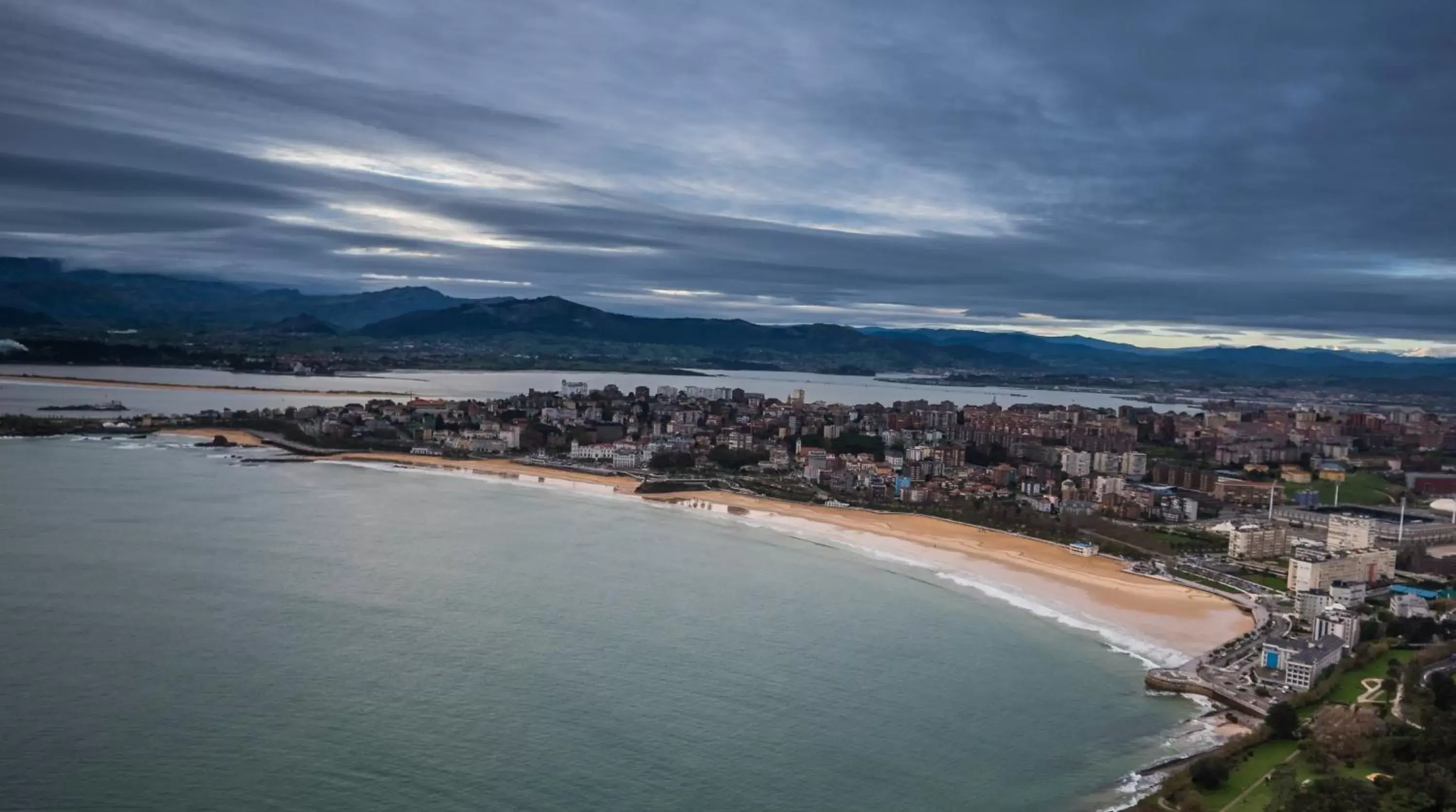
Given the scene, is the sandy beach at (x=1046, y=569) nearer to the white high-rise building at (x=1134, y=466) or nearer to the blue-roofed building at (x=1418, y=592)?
the blue-roofed building at (x=1418, y=592)

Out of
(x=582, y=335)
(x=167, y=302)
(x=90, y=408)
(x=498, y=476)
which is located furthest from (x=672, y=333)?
(x=498, y=476)

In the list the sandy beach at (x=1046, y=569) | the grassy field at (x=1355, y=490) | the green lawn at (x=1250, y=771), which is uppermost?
the grassy field at (x=1355, y=490)

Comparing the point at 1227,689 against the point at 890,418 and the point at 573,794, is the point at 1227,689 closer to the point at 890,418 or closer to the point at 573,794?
the point at 573,794

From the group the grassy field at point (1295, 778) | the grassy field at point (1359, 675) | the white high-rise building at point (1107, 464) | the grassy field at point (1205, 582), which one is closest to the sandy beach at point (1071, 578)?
the grassy field at point (1205, 582)

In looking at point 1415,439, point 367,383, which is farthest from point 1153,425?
point 367,383

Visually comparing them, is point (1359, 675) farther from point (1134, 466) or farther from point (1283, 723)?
point (1134, 466)

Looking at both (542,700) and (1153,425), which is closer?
(542,700)
